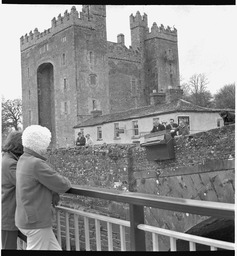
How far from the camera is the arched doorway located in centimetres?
1819

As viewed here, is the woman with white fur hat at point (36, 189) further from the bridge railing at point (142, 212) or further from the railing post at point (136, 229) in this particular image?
the railing post at point (136, 229)

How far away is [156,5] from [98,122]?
34.5 ft

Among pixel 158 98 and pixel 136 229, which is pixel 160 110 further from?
pixel 136 229

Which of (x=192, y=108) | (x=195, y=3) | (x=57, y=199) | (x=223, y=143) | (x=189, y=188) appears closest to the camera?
(x=57, y=199)

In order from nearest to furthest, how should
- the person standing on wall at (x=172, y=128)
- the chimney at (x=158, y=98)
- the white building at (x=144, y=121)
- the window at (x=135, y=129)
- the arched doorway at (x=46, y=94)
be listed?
the person standing on wall at (x=172, y=128), the white building at (x=144, y=121), the window at (x=135, y=129), the chimney at (x=158, y=98), the arched doorway at (x=46, y=94)

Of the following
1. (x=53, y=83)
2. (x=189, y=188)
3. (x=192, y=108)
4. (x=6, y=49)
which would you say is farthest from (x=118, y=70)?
(x=6, y=49)

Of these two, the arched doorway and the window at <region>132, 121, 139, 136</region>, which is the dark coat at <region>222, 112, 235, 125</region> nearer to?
the window at <region>132, 121, 139, 136</region>

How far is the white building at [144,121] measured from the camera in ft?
33.2

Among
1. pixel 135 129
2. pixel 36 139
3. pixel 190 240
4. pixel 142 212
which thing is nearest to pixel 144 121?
pixel 135 129

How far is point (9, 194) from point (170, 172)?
3.26m

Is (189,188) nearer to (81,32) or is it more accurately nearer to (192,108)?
(192,108)

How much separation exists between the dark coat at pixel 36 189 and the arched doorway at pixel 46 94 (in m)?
16.3

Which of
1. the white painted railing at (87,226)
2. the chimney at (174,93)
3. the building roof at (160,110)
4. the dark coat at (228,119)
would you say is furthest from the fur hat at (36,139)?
the chimney at (174,93)
